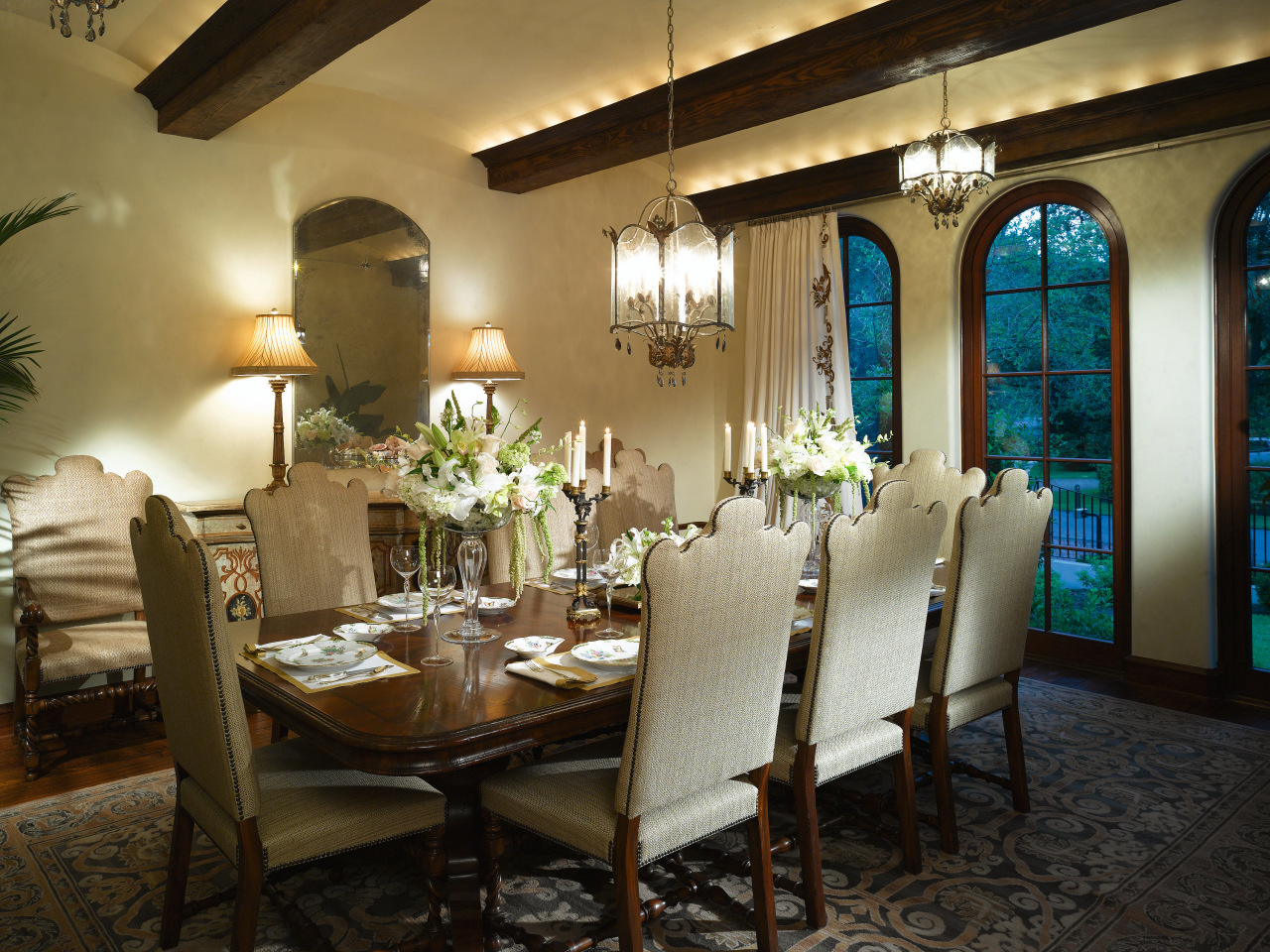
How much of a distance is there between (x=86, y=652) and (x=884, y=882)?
291 centimetres

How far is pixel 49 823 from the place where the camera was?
9.61ft

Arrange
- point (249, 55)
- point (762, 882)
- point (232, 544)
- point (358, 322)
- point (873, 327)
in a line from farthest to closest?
1. point (873, 327)
2. point (358, 322)
3. point (232, 544)
4. point (249, 55)
5. point (762, 882)

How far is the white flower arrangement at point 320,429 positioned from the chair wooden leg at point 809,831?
3171 millimetres

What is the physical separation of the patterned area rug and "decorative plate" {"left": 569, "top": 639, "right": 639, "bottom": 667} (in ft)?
2.28

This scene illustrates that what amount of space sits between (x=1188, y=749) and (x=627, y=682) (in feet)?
8.77

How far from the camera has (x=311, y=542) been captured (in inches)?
126

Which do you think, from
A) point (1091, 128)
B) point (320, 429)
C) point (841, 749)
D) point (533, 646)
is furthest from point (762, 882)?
point (1091, 128)

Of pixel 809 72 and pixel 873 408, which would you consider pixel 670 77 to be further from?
pixel 873 408

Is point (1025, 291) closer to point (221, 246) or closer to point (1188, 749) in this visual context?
point (1188, 749)

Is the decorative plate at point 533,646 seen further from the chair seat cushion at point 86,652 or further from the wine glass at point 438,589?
the chair seat cushion at point 86,652

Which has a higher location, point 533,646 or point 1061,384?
point 1061,384

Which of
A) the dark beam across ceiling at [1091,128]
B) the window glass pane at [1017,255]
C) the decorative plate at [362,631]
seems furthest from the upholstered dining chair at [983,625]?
the window glass pane at [1017,255]

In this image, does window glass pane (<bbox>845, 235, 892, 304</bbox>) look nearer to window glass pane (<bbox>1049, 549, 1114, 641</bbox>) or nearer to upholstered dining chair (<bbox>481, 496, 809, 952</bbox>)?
window glass pane (<bbox>1049, 549, 1114, 641</bbox>)

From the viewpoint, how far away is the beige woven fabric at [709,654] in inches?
70.8
